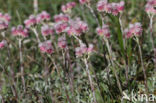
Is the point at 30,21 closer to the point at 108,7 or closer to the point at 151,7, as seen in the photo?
the point at 108,7

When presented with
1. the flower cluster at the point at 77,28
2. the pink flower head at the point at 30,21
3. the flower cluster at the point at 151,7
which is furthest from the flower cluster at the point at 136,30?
the pink flower head at the point at 30,21

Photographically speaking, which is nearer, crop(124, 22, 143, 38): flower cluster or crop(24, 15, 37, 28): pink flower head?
crop(124, 22, 143, 38): flower cluster

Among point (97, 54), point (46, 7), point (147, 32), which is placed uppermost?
point (46, 7)

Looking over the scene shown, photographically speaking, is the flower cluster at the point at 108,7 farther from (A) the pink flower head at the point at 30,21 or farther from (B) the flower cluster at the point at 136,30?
(A) the pink flower head at the point at 30,21

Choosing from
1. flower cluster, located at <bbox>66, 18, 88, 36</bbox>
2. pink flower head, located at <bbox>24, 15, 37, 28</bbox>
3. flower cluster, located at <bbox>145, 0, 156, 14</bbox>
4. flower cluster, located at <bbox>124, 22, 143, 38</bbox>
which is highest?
pink flower head, located at <bbox>24, 15, 37, 28</bbox>

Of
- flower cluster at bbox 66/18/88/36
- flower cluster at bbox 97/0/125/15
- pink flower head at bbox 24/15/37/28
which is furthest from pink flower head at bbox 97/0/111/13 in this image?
pink flower head at bbox 24/15/37/28

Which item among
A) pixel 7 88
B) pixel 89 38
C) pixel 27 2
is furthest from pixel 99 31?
pixel 27 2

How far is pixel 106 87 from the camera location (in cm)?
213

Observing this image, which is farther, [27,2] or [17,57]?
[27,2]

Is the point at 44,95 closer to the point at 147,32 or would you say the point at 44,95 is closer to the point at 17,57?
the point at 17,57

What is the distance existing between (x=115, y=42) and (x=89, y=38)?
20.3 inches

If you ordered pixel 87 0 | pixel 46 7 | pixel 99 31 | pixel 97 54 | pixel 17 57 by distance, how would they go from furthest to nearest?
pixel 46 7
pixel 17 57
pixel 97 54
pixel 87 0
pixel 99 31

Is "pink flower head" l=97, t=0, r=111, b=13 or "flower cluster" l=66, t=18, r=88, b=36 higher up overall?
"pink flower head" l=97, t=0, r=111, b=13

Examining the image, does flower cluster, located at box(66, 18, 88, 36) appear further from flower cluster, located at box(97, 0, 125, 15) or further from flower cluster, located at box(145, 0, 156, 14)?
flower cluster, located at box(145, 0, 156, 14)
